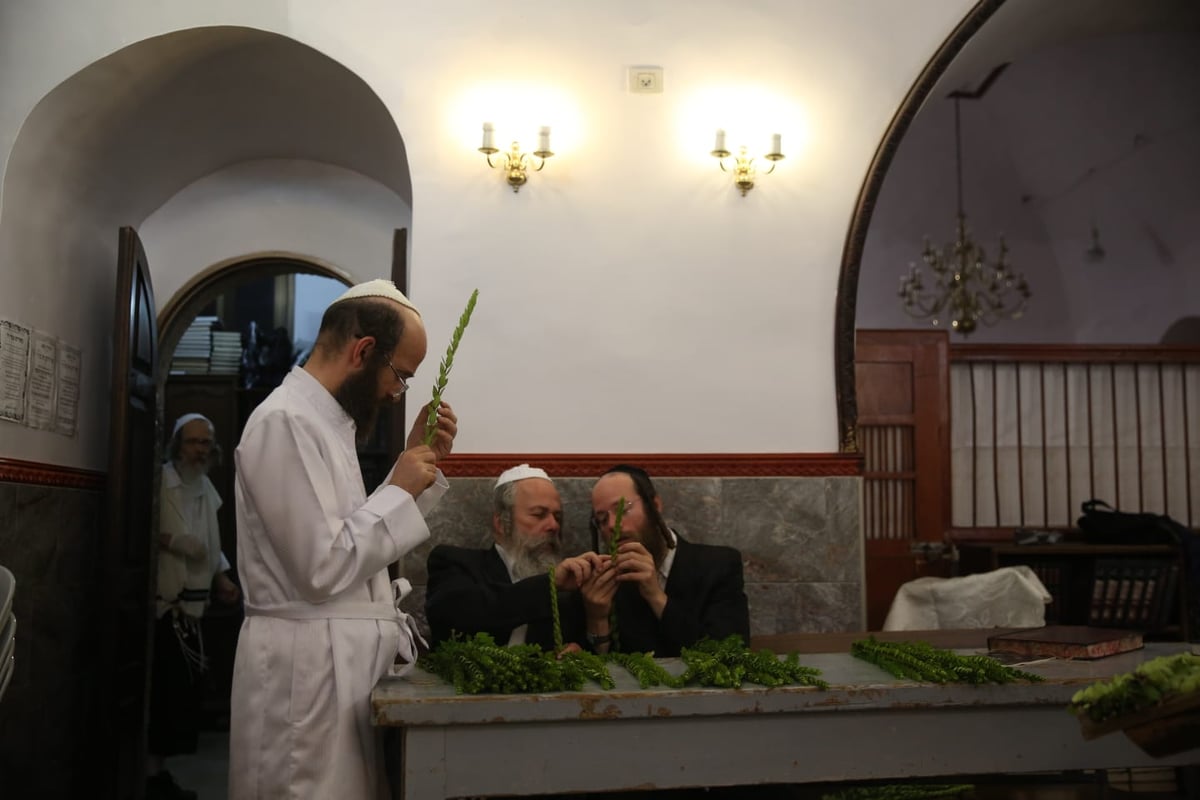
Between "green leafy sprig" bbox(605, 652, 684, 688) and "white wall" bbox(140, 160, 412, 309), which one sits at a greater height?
"white wall" bbox(140, 160, 412, 309)

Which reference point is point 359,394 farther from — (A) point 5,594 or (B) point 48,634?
(B) point 48,634

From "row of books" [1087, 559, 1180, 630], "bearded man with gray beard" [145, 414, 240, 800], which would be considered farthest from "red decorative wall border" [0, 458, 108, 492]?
"row of books" [1087, 559, 1180, 630]

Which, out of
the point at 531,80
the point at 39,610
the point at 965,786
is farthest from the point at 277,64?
the point at 965,786

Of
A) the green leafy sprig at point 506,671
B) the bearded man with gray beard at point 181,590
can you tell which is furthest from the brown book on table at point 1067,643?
the bearded man with gray beard at point 181,590

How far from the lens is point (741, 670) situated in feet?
8.07

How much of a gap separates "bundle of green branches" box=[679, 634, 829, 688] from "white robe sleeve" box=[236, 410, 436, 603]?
0.68 m

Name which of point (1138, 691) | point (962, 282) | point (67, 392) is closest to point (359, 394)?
point (1138, 691)

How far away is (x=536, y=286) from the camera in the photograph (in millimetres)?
4594

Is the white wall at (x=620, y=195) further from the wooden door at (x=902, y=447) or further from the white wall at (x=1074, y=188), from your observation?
the white wall at (x=1074, y=188)

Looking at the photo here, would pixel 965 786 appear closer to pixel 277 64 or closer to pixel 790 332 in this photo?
pixel 790 332

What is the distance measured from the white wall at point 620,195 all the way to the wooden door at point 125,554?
1.35 ft

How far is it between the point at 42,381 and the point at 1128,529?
499cm

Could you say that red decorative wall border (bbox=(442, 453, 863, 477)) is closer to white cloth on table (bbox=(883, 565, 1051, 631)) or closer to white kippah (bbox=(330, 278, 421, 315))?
white cloth on table (bbox=(883, 565, 1051, 631))

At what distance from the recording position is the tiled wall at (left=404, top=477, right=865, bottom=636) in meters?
4.53
